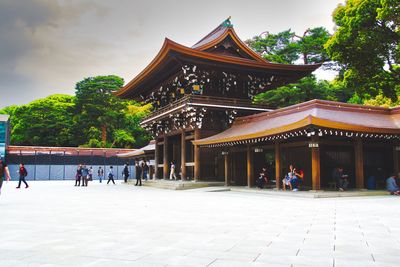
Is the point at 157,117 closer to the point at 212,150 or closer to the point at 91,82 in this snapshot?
the point at 212,150

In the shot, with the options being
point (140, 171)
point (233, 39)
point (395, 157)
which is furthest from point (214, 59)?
point (395, 157)

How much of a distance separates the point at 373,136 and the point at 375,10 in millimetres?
8027

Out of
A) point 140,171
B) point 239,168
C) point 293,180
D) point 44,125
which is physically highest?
point 44,125

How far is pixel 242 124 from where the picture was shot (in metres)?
25.8

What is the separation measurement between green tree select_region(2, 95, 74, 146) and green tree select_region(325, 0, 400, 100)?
45.8m

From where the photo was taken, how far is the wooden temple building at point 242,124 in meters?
18.6

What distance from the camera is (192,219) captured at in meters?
9.73

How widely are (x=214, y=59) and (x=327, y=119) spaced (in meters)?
10.5

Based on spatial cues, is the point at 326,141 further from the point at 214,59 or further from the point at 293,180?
the point at 214,59

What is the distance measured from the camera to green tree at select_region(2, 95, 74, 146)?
58344 mm

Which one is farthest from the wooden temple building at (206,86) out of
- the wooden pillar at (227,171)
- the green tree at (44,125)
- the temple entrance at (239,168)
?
the green tree at (44,125)

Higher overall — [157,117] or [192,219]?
[157,117]

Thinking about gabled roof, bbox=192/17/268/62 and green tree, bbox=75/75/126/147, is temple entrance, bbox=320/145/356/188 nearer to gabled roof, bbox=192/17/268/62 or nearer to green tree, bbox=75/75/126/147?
gabled roof, bbox=192/17/268/62

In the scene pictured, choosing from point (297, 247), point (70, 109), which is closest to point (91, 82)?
point (70, 109)
